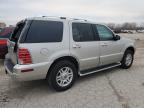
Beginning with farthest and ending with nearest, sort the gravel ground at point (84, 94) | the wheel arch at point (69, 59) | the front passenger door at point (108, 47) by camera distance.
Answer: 1. the front passenger door at point (108, 47)
2. the wheel arch at point (69, 59)
3. the gravel ground at point (84, 94)

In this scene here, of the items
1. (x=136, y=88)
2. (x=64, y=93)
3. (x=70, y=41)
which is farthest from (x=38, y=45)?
(x=136, y=88)

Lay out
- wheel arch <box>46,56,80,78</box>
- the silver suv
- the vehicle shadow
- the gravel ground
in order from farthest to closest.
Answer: the vehicle shadow < wheel arch <box>46,56,80,78</box> < the silver suv < the gravel ground

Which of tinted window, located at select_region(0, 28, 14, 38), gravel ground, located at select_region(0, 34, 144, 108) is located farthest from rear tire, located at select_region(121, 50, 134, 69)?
tinted window, located at select_region(0, 28, 14, 38)

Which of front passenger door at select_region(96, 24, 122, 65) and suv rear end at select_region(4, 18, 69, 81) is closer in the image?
suv rear end at select_region(4, 18, 69, 81)

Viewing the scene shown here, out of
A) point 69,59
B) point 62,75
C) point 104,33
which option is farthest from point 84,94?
point 104,33

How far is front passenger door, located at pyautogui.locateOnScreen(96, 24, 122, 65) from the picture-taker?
5516 mm

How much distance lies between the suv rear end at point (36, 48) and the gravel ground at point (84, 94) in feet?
1.87

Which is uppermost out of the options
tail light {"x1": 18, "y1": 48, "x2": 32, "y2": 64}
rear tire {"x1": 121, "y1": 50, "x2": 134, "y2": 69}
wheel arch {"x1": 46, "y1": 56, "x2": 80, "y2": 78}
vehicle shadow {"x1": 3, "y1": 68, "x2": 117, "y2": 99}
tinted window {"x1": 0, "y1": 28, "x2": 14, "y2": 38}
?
tinted window {"x1": 0, "y1": 28, "x2": 14, "y2": 38}

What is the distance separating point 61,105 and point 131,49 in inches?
167

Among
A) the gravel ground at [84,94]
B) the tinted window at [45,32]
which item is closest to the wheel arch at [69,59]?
the tinted window at [45,32]

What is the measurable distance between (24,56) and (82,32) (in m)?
1.91

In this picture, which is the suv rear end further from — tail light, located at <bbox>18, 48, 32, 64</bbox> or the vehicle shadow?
the vehicle shadow

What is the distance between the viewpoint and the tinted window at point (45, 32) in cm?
398

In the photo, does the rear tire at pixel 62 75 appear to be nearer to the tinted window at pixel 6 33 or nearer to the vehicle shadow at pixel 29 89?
the vehicle shadow at pixel 29 89
